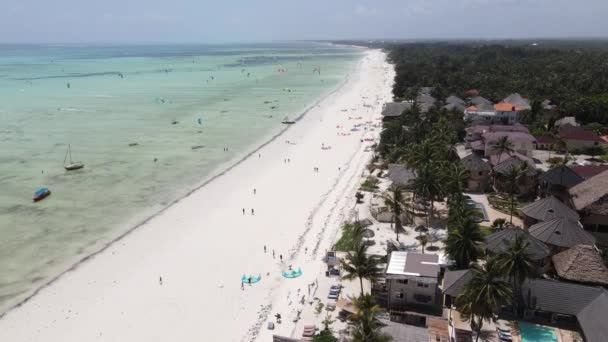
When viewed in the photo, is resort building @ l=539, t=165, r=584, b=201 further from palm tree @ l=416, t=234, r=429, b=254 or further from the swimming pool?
the swimming pool

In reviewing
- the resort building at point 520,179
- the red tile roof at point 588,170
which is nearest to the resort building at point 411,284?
the resort building at point 520,179

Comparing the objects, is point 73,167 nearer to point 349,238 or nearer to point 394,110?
point 349,238

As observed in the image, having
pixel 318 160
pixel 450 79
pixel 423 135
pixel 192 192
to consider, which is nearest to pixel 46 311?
pixel 192 192

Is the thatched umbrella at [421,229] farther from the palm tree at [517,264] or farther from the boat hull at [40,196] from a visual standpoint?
the boat hull at [40,196]

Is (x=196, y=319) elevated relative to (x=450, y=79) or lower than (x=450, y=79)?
lower

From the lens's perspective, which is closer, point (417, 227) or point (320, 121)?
point (417, 227)

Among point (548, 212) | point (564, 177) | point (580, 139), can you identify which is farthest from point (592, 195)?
point (580, 139)

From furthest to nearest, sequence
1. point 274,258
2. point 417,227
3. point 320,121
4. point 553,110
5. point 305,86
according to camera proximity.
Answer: point 305,86 < point 320,121 < point 553,110 < point 417,227 < point 274,258

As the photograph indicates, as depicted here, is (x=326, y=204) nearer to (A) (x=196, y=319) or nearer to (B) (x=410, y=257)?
(B) (x=410, y=257)
